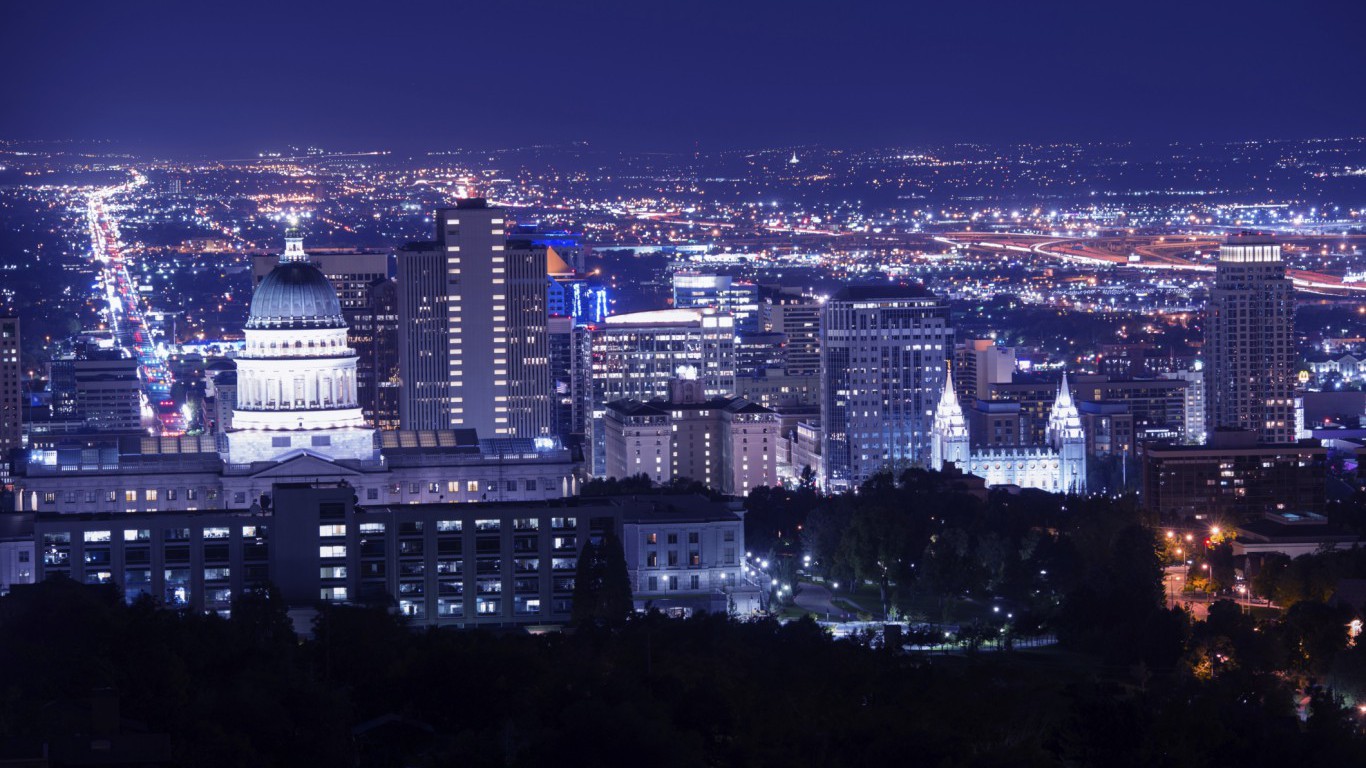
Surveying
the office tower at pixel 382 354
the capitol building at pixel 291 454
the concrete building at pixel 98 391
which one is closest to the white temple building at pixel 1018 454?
the office tower at pixel 382 354

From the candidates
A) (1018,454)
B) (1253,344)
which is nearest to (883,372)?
(1018,454)

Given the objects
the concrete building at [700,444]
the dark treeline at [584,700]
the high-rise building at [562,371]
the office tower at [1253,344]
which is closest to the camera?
the dark treeline at [584,700]

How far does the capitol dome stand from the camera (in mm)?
114938

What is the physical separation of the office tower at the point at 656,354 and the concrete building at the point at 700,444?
44.8ft

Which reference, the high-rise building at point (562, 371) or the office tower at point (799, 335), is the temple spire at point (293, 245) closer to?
the high-rise building at point (562, 371)

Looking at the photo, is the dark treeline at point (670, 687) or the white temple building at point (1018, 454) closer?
the dark treeline at point (670, 687)

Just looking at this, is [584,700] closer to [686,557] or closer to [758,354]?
[686,557]

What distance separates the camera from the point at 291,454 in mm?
111438

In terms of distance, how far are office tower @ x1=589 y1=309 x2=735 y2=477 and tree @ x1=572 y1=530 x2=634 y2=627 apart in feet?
221

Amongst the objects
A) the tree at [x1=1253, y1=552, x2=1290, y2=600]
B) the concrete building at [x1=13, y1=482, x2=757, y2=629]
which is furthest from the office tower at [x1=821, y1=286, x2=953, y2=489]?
the concrete building at [x1=13, y1=482, x2=757, y2=629]

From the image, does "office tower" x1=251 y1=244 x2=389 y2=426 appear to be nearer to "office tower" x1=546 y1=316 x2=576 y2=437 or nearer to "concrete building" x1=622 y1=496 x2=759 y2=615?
"office tower" x1=546 y1=316 x2=576 y2=437

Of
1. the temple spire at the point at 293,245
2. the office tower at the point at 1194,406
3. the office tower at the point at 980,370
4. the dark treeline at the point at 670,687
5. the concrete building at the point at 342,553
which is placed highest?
the temple spire at the point at 293,245

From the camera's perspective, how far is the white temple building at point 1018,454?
15462 cm

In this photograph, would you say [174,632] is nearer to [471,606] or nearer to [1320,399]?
[471,606]
